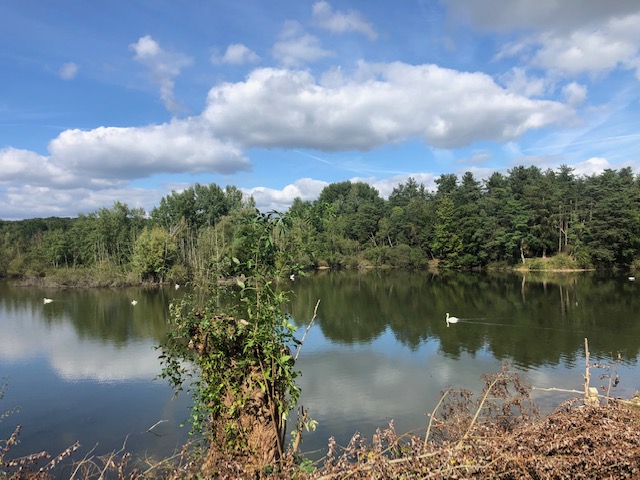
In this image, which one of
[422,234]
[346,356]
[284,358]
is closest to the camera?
[284,358]

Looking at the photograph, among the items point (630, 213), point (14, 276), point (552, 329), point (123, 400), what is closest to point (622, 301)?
point (552, 329)

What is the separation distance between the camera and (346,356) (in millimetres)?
16688

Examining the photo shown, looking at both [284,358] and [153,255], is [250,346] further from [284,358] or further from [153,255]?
[153,255]

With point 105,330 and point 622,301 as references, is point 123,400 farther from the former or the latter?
point 622,301

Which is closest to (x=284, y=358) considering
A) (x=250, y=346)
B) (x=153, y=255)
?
(x=250, y=346)

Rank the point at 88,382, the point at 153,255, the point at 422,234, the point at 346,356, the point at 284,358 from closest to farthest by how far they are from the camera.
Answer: the point at 284,358 → the point at 88,382 → the point at 346,356 → the point at 153,255 → the point at 422,234

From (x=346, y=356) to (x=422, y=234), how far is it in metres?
42.4

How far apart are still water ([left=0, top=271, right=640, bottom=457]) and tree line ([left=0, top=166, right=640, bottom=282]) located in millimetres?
12705

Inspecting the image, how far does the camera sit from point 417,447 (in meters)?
2.71

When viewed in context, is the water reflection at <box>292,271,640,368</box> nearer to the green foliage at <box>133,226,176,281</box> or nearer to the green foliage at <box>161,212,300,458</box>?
the green foliage at <box>161,212,300,458</box>

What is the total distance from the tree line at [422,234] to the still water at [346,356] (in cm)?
1270

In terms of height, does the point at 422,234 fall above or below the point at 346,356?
above

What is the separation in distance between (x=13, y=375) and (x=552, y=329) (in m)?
21.2

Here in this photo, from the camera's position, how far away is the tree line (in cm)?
4472
